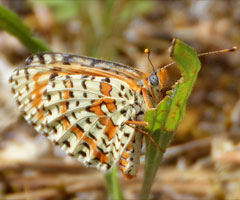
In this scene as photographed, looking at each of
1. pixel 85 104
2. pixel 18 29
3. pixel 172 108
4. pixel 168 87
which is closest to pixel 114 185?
pixel 85 104

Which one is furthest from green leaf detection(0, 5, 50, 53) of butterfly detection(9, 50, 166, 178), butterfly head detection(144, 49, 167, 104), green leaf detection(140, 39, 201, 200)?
green leaf detection(140, 39, 201, 200)

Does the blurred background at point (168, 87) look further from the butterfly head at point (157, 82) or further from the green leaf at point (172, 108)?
the green leaf at point (172, 108)

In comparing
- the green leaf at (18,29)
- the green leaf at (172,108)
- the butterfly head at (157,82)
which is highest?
the green leaf at (18,29)

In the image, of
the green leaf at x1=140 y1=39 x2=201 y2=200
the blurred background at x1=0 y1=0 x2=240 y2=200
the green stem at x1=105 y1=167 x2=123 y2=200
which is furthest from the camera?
the blurred background at x1=0 y1=0 x2=240 y2=200

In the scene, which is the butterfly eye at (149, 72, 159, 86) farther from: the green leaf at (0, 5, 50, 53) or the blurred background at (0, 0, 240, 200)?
the green leaf at (0, 5, 50, 53)

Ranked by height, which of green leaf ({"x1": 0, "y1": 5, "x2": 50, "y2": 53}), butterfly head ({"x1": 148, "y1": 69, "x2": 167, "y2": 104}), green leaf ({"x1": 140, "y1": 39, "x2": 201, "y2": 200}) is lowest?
green leaf ({"x1": 140, "y1": 39, "x2": 201, "y2": 200})

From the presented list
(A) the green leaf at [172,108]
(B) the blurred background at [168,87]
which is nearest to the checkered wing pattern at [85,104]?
(A) the green leaf at [172,108]

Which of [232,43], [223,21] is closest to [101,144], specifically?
[232,43]
